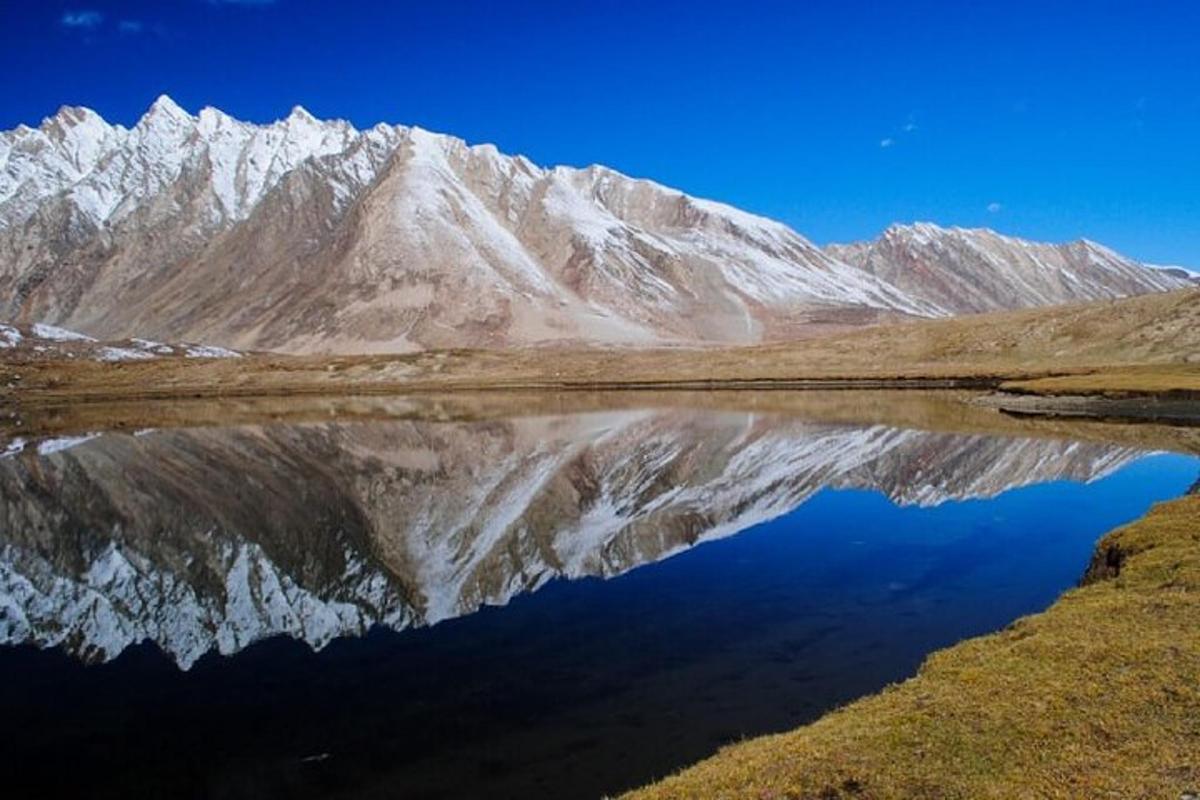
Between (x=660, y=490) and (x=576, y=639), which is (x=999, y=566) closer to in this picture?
(x=576, y=639)

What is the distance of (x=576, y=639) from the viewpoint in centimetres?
2614

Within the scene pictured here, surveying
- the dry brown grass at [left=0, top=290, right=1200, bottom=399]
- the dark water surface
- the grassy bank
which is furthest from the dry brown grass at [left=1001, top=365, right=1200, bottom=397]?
the grassy bank

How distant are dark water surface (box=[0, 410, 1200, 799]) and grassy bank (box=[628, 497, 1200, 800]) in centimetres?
335

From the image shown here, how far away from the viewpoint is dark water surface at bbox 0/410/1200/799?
1902 centimetres

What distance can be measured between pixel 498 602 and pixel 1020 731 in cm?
1957

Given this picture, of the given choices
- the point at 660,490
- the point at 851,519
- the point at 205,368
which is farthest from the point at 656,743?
the point at 205,368

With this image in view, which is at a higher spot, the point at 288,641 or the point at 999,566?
the point at 288,641

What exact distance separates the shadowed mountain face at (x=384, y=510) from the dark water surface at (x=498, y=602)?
25cm

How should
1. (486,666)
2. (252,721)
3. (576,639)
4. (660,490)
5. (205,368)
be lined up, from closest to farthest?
(252,721) → (486,666) → (576,639) → (660,490) → (205,368)

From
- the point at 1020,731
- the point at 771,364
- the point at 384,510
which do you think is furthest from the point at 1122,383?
the point at 1020,731

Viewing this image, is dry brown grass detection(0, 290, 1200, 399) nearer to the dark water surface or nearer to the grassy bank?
the dark water surface

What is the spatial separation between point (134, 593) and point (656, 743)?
23508 mm

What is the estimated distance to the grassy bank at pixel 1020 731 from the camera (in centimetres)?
1256

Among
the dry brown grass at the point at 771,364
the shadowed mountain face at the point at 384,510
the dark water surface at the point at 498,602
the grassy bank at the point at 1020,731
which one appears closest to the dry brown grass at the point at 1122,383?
the dry brown grass at the point at 771,364
